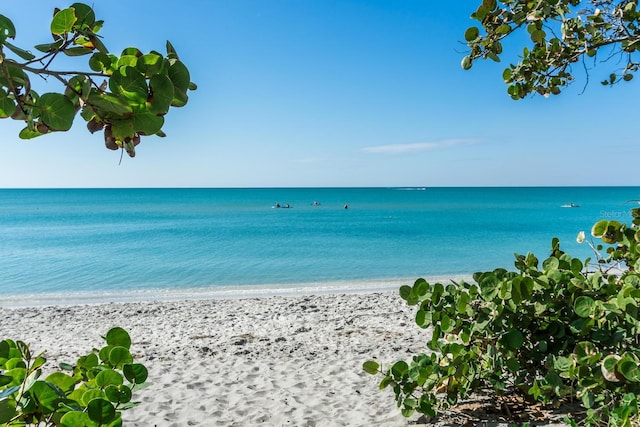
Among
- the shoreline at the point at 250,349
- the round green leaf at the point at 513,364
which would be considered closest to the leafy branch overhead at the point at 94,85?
the shoreline at the point at 250,349

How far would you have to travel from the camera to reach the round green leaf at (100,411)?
83cm

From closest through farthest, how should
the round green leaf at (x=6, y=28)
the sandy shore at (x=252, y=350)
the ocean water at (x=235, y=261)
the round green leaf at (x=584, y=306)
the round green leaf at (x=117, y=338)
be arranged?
1. the round green leaf at (x=6, y=28)
2. the round green leaf at (x=117, y=338)
3. the round green leaf at (x=584, y=306)
4. the sandy shore at (x=252, y=350)
5. the ocean water at (x=235, y=261)

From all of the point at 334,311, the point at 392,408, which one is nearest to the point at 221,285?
the point at 334,311

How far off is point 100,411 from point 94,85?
547 millimetres

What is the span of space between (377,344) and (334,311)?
2943 millimetres

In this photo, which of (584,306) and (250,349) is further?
(250,349)

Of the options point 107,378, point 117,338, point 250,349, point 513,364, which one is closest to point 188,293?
point 250,349

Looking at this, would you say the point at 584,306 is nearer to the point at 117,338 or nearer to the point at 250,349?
the point at 117,338

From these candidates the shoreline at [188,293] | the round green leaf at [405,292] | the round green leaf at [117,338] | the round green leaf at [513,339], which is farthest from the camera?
the shoreline at [188,293]

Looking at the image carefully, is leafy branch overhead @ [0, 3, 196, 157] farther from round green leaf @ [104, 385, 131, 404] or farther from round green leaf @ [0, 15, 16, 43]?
round green leaf @ [104, 385, 131, 404]

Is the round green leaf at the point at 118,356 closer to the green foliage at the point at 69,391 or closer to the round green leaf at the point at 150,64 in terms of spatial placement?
the green foliage at the point at 69,391

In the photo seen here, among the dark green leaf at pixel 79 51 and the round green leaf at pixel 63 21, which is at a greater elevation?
the round green leaf at pixel 63 21

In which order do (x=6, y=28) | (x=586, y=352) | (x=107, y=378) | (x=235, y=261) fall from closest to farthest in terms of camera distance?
(x=6, y=28), (x=107, y=378), (x=586, y=352), (x=235, y=261)

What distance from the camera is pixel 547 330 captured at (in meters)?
3.08
